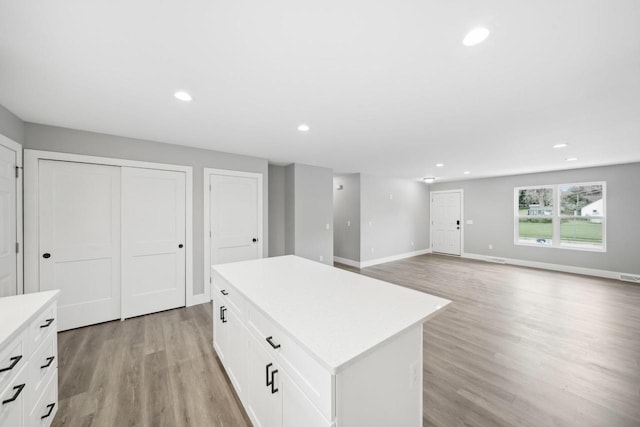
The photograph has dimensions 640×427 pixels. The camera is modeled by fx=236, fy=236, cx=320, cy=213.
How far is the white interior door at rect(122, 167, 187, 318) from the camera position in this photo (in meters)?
3.12

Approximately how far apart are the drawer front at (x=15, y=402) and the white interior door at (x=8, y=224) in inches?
64.1

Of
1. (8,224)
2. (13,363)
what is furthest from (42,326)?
(8,224)

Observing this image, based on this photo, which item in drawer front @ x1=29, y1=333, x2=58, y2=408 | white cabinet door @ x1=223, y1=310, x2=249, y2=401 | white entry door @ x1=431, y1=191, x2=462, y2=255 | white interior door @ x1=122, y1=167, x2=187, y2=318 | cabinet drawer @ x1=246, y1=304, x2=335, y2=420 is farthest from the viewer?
white entry door @ x1=431, y1=191, x2=462, y2=255

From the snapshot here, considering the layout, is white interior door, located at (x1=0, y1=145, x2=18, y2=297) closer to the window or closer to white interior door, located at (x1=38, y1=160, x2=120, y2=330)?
white interior door, located at (x1=38, y1=160, x2=120, y2=330)

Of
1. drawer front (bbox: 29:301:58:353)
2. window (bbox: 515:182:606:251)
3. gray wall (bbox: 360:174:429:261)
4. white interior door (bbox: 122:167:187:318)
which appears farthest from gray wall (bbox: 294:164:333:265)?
window (bbox: 515:182:606:251)

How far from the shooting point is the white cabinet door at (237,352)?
1.62 metres

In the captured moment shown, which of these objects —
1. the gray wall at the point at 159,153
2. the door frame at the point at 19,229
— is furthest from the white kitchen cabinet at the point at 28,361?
the gray wall at the point at 159,153

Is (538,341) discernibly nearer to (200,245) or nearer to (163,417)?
(163,417)

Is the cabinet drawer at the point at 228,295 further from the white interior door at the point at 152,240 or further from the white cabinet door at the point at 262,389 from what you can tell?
the white interior door at the point at 152,240

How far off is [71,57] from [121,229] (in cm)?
220

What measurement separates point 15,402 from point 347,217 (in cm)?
577

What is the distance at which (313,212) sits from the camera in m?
5.08

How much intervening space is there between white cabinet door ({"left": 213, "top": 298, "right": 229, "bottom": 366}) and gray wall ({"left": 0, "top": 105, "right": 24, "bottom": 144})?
100 inches

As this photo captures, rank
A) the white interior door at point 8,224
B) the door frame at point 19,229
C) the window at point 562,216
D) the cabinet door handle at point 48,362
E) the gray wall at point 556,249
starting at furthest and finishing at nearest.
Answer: the window at point 562,216 → the gray wall at point 556,249 → the door frame at point 19,229 → the white interior door at point 8,224 → the cabinet door handle at point 48,362
